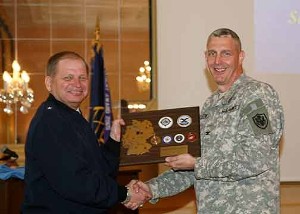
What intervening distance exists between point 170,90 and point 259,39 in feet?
3.04

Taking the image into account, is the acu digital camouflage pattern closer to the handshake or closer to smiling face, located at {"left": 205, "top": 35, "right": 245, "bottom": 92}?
smiling face, located at {"left": 205, "top": 35, "right": 245, "bottom": 92}

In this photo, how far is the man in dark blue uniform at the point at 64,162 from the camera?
2.31 metres

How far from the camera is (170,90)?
457 cm

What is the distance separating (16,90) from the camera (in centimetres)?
588

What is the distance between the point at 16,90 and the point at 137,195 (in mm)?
3350

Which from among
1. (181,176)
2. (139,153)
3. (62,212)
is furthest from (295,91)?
(62,212)

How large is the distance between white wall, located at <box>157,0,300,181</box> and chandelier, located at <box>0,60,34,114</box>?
2.09 metres

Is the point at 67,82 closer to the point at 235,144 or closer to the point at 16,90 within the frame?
the point at 235,144

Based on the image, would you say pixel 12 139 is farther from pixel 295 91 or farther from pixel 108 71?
pixel 295 91

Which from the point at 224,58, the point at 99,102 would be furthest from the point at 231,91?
the point at 99,102

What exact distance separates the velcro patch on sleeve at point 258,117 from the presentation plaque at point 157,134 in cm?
36

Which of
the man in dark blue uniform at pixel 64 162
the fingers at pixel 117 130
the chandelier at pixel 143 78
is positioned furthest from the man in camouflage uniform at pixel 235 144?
the chandelier at pixel 143 78

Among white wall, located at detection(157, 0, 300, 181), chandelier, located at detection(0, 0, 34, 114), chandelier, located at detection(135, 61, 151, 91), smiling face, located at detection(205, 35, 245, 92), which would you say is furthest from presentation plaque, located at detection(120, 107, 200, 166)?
chandelier, located at detection(0, 0, 34, 114)

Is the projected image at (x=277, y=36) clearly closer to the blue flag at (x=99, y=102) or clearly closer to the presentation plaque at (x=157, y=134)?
the blue flag at (x=99, y=102)
